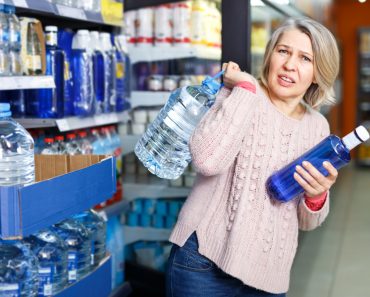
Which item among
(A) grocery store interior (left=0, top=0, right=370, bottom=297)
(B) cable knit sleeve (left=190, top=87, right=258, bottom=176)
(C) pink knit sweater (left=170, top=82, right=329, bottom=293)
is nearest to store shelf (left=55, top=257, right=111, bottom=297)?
(A) grocery store interior (left=0, top=0, right=370, bottom=297)

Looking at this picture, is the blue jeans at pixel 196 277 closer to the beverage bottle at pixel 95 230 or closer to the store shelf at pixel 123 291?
the beverage bottle at pixel 95 230

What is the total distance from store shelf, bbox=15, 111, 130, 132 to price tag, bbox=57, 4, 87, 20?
51 centimetres

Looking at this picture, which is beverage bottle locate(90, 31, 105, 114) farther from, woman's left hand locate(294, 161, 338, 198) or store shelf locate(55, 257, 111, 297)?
woman's left hand locate(294, 161, 338, 198)

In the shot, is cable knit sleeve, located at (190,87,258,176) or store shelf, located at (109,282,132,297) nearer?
cable knit sleeve, located at (190,87,258,176)

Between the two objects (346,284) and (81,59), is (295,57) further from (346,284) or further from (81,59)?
(346,284)

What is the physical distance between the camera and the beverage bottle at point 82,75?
→ 11.0 feet

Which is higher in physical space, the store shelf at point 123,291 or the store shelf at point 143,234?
the store shelf at point 143,234

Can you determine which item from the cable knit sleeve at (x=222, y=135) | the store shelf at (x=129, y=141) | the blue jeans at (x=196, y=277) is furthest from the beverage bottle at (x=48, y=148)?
the cable knit sleeve at (x=222, y=135)

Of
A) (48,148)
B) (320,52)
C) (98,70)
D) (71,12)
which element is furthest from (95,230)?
(320,52)

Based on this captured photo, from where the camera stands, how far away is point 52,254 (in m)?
2.77

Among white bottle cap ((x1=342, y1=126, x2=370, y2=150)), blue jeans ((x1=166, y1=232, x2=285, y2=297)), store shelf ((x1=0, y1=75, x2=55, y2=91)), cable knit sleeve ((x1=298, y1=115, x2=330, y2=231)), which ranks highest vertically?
store shelf ((x1=0, y1=75, x2=55, y2=91))

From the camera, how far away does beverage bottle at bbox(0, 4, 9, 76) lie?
269cm

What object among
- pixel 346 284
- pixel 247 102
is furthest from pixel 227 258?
pixel 346 284

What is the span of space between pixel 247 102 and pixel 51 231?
125 cm
